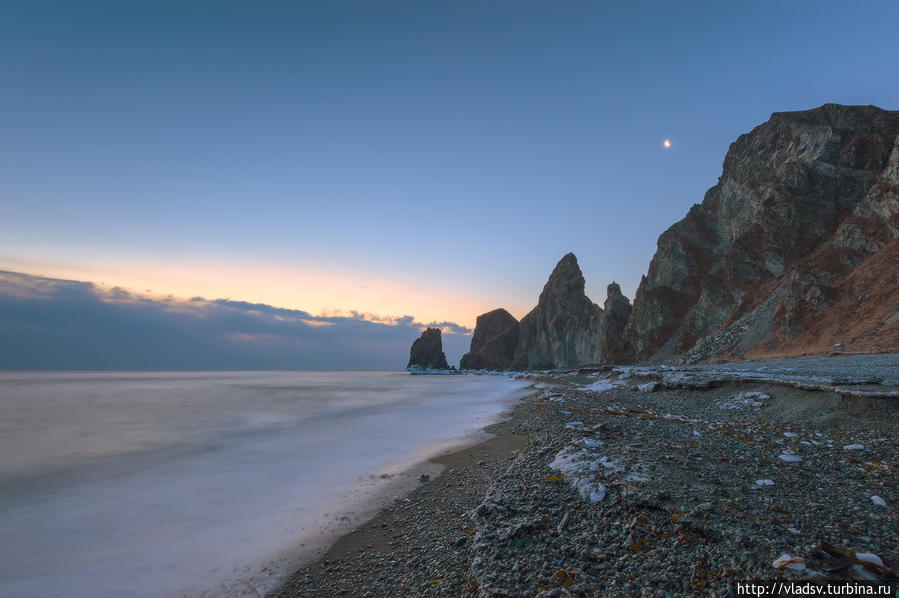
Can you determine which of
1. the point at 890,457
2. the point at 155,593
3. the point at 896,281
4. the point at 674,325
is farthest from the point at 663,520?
the point at 674,325

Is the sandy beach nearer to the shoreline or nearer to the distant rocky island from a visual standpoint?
the shoreline

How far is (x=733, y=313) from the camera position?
44312 mm

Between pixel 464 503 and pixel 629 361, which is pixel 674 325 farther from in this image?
pixel 464 503

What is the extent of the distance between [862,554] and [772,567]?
2.33 feet

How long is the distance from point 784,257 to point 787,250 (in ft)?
2.74

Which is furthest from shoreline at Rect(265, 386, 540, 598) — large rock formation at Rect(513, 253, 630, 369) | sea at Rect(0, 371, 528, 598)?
large rock formation at Rect(513, 253, 630, 369)

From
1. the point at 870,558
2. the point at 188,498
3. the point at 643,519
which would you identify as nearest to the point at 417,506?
the point at 643,519

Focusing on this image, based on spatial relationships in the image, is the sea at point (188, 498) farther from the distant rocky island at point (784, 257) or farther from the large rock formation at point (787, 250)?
the large rock formation at point (787, 250)

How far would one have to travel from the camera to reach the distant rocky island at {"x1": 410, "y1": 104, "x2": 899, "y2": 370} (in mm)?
28266

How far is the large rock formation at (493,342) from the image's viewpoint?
149 meters

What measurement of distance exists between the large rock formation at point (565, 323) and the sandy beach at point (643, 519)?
78.8 m

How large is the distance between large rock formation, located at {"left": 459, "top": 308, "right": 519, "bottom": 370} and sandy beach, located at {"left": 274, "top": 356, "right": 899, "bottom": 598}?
138 meters

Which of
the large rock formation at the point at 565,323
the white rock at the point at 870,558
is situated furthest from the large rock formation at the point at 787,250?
the white rock at the point at 870,558

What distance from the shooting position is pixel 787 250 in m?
43.1
